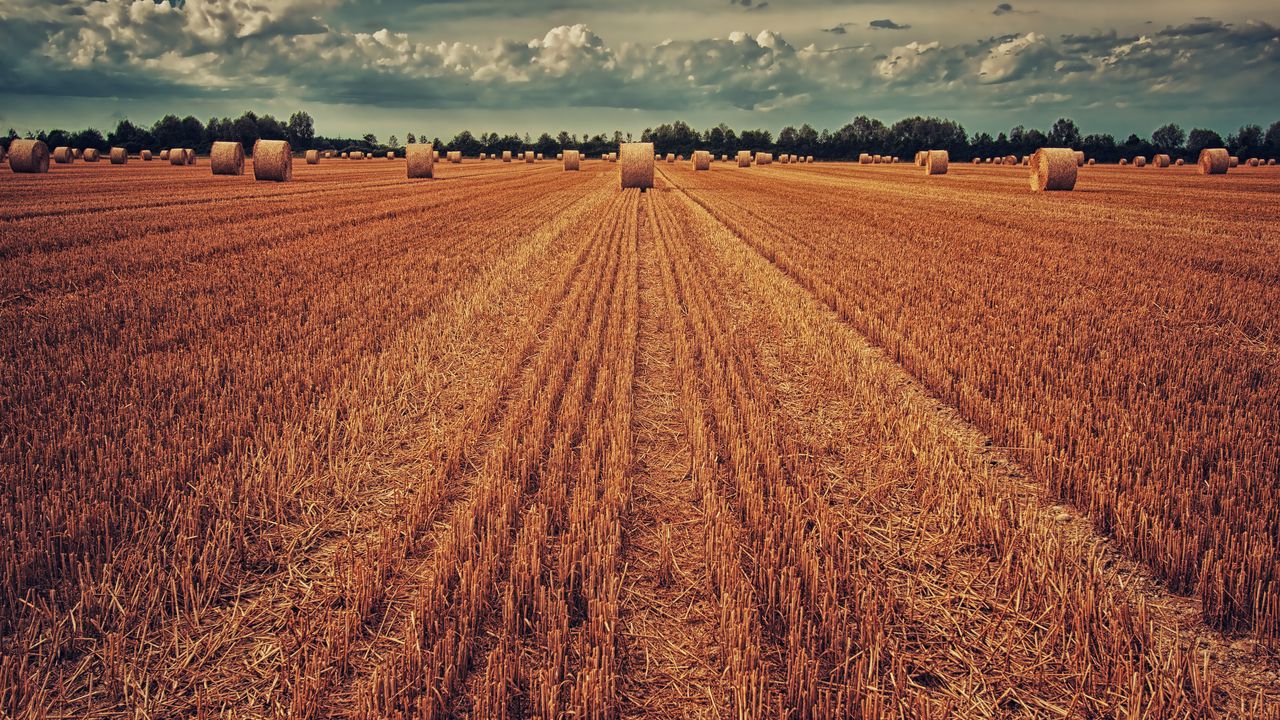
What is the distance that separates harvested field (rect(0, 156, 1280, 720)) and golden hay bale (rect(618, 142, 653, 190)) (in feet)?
81.5

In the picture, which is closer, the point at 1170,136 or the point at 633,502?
the point at 633,502

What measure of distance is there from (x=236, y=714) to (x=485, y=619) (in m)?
0.96

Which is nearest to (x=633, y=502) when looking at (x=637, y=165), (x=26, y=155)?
(x=637, y=165)

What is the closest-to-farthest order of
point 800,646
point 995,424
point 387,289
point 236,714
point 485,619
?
point 236,714 < point 800,646 < point 485,619 < point 995,424 < point 387,289

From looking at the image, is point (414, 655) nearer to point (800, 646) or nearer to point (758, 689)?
point (758, 689)

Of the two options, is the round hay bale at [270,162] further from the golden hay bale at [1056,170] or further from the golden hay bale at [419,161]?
the golden hay bale at [1056,170]

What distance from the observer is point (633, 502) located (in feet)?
13.4

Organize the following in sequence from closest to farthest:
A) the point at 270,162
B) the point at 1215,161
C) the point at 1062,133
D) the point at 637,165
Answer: the point at 270,162 < the point at 637,165 < the point at 1215,161 < the point at 1062,133

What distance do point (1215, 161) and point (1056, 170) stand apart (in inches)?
1005

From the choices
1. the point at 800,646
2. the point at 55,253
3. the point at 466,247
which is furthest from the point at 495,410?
the point at 55,253

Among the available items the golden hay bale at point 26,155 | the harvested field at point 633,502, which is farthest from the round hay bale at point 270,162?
the harvested field at point 633,502

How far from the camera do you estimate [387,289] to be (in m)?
9.67

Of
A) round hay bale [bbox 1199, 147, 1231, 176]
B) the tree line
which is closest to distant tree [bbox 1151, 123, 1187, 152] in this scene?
the tree line

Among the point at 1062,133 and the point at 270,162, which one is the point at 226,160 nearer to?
the point at 270,162
